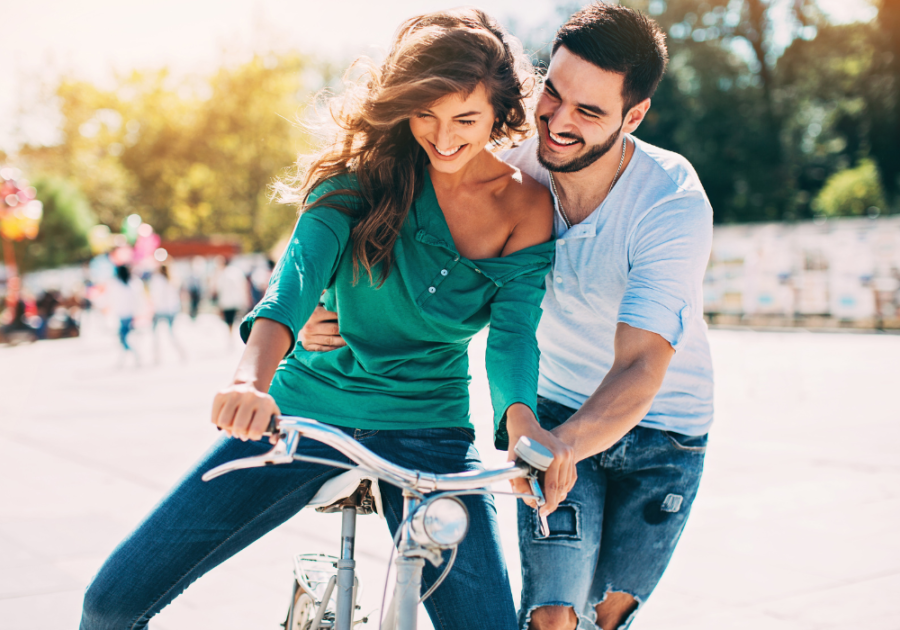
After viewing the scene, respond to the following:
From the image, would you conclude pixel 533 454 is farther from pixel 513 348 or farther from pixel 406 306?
pixel 406 306

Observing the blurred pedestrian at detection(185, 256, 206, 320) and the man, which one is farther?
the blurred pedestrian at detection(185, 256, 206, 320)

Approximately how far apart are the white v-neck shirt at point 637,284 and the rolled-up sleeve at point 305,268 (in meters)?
0.67

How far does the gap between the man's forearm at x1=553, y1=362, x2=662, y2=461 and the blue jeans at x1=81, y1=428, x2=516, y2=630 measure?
27 cm

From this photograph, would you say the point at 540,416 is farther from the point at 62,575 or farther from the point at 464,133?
the point at 62,575

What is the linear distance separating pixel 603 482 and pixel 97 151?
50883 mm

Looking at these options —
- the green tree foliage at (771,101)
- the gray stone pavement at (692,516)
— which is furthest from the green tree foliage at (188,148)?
the gray stone pavement at (692,516)

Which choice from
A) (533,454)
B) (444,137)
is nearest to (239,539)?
(533,454)

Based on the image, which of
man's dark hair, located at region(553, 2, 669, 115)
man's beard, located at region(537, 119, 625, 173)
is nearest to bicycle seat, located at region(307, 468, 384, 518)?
man's beard, located at region(537, 119, 625, 173)

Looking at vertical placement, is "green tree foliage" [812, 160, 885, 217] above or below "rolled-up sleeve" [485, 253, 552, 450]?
below

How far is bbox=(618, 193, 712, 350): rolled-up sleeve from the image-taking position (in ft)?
6.56

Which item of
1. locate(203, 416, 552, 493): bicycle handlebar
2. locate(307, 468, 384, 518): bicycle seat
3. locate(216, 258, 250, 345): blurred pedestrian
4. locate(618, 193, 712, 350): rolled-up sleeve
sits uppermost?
locate(618, 193, 712, 350): rolled-up sleeve

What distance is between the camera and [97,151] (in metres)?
47.8

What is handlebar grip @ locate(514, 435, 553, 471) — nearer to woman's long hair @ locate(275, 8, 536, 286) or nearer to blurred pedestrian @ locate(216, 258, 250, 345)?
woman's long hair @ locate(275, 8, 536, 286)

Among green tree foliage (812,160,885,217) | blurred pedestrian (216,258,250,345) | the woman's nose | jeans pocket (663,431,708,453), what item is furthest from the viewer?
green tree foliage (812,160,885,217)
